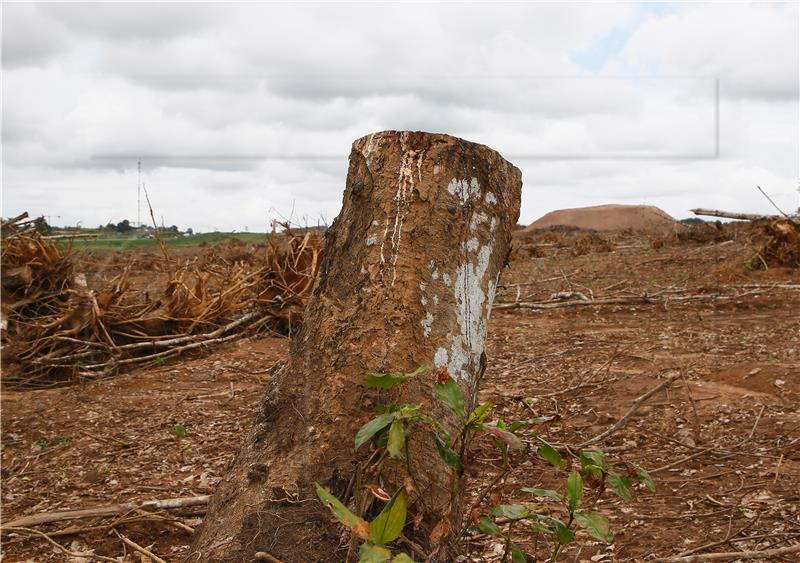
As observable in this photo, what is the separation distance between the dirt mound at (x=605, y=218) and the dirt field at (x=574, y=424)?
19.3 metres

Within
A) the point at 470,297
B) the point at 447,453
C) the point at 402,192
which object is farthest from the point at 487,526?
the point at 402,192

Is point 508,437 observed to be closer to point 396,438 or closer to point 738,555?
point 396,438

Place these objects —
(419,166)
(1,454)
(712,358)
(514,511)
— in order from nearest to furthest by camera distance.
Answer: (514,511), (419,166), (1,454), (712,358)

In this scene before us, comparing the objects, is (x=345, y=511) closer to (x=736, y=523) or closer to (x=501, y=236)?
(x=501, y=236)

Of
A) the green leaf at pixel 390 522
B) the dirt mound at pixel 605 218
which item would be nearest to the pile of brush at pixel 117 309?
the green leaf at pixel 390 522

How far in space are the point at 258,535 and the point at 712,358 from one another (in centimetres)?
362

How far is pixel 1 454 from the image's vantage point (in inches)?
152

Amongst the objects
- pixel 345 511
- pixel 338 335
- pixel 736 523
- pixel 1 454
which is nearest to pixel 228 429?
pixel 1 454

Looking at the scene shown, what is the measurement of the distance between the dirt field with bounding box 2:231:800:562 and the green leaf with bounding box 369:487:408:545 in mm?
323

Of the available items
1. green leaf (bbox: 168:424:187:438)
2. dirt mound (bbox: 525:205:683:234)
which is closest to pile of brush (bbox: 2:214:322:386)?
green leaf (bbox: 168:424:187:438)

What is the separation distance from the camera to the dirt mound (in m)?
25.9

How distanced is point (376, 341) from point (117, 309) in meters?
4.39

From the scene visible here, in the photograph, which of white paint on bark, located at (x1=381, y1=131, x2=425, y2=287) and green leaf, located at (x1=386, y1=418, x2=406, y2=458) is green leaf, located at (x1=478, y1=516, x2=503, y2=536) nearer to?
green leaf, located at (x1=386, y1=418, x2=406, y2=458)

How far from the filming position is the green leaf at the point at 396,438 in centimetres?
148
